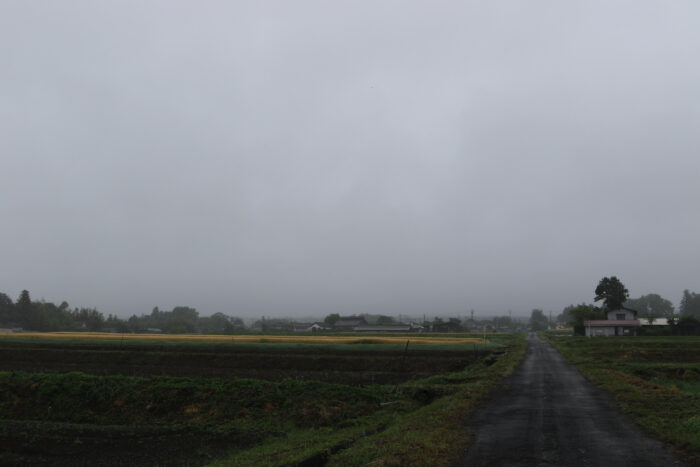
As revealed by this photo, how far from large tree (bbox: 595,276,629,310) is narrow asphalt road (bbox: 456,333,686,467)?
110 metres

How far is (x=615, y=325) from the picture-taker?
92625 millimetres

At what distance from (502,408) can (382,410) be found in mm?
5067

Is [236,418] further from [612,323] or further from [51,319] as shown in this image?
[51,319]

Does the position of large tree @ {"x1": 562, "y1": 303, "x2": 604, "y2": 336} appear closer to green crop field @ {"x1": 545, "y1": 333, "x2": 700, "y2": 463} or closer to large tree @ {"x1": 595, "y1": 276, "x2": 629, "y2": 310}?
large tree @ {"x1": 595, "y1": 276, "x2": 629, "y2": 310}

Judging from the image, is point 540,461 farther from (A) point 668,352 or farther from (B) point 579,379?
(A) point 668,352

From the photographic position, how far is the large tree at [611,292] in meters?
117

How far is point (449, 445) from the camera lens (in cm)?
1255

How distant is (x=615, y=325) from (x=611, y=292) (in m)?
29.9

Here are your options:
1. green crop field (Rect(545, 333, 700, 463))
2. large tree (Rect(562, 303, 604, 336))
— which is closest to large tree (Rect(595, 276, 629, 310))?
large tree (Rect(562, 303, 604, 336))

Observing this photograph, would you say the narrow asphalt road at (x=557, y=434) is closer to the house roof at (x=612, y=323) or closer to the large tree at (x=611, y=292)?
the house roof at (x=612, y=323)

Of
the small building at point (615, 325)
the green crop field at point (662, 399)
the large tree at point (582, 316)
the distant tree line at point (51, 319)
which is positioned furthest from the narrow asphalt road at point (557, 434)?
the distant tree line at point (51, 319)

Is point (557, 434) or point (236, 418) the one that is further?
point (236, 418)

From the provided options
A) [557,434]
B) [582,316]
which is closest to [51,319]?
[582,316]

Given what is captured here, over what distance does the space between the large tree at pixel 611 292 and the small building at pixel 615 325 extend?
53.5ft
